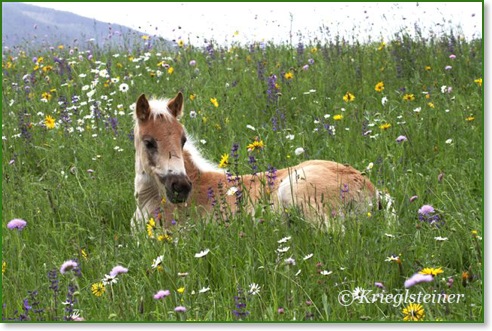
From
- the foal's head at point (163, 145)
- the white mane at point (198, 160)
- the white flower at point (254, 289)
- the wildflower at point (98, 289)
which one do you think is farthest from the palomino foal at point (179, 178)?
the white flower at point (254, 289)

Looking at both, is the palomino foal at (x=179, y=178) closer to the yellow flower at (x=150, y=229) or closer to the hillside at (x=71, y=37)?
the yellow flower at (x=150, y=229)

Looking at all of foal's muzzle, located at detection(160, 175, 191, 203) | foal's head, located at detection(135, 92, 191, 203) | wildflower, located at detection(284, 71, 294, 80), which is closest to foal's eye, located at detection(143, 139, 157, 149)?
foal's head, located at detection(135, 92, 191, 203)

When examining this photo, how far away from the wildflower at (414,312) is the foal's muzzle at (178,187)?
7.49 ft

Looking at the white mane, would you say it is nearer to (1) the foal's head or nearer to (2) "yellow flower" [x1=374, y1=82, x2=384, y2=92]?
(1) the foal's head

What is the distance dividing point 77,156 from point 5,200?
5.37 feet

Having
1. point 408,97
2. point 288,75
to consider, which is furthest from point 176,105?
point 288,75

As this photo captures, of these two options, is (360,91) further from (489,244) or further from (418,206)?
(489,244)

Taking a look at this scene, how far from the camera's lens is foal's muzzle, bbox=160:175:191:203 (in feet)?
17.9

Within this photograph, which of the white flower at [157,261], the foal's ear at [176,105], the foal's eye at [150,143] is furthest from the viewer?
the foal's ear at [176,105]

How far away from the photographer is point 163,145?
561 cm

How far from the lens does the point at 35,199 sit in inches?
241

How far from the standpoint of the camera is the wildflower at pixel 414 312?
351cm

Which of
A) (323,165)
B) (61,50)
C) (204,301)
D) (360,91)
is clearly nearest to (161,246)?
(204,301)

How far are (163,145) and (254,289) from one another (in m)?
1.96
